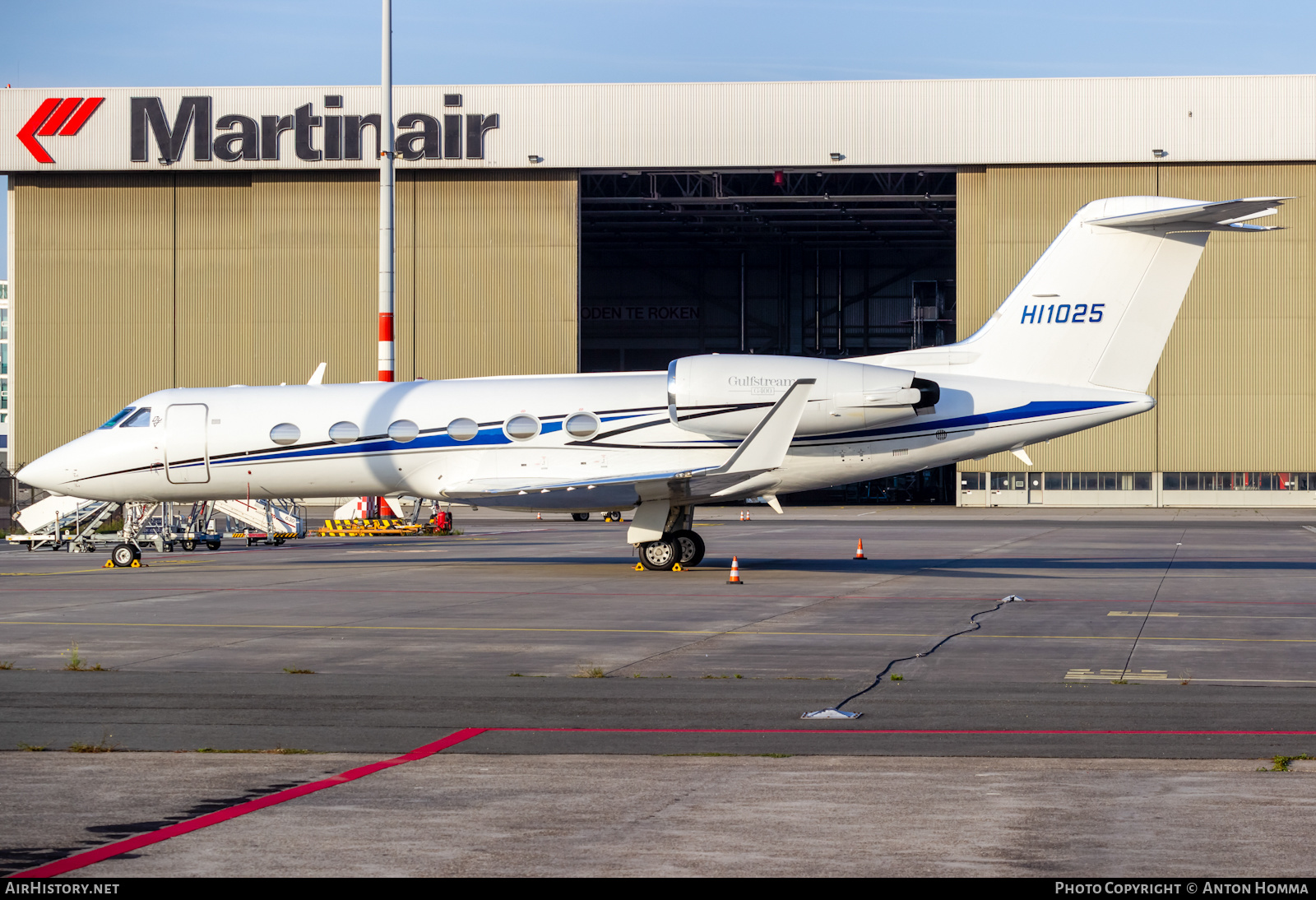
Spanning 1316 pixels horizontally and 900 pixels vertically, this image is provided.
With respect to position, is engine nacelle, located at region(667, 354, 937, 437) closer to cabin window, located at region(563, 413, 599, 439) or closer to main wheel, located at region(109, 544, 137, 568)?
cabin window, located at region(563, 413, 599, 439)

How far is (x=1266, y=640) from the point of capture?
15.3 metres

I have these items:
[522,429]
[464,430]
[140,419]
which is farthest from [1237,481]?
[140,419]

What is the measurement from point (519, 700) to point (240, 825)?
437 cm

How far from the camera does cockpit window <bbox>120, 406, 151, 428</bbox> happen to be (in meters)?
25.6

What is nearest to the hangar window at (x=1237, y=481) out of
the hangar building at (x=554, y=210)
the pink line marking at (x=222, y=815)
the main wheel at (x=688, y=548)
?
the hangar building at (x=554, y=210)

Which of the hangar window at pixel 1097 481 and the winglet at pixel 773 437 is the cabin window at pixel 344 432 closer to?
the winglet at pixel 773 437

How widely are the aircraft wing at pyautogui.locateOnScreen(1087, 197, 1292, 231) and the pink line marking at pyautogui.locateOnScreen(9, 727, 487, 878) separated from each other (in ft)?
54.4


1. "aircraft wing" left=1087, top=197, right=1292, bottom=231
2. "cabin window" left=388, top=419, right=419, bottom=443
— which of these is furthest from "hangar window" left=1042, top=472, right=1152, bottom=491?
"cabin window" left=388, top=419, right=419, bottom=443

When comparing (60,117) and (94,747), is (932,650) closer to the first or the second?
(94,747)

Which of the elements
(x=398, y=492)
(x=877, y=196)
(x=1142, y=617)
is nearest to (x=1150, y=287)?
(x=1142, y=617)

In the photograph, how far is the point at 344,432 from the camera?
2466 cm

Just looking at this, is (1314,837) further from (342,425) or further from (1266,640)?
(342,425)

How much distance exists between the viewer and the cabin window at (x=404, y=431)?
24.4 m

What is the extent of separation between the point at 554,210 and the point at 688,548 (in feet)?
124
